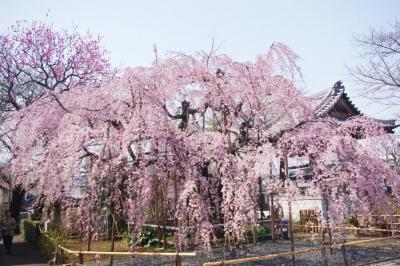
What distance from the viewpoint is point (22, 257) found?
1431cm

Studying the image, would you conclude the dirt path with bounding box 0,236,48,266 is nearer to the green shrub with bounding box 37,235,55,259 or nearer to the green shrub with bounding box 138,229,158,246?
the green shrub with bounding box 37,235,55,259

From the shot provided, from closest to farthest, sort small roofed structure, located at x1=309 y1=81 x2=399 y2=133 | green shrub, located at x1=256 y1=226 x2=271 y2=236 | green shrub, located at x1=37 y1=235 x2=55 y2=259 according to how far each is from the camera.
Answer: green shrub, located at x1=37 y1=235 x2=55 y2=259 < green shrub, located at x1=256 y1=226 x2=271 y2=236 < small roofed structure, located at x1=309 y1=81 x2=399 y2=133

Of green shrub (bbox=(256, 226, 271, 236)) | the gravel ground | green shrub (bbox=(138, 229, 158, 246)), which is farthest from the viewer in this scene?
green shrub (bbox=(256, 226, 271, 236))

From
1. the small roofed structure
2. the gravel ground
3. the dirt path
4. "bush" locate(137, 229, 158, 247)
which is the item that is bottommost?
the dirt path

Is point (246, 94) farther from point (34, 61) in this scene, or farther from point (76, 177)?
point (34, 61)

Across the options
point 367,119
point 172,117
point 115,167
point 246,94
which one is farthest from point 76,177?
point 367,119

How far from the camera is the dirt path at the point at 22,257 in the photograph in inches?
509

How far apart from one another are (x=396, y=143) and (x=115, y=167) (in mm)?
7777

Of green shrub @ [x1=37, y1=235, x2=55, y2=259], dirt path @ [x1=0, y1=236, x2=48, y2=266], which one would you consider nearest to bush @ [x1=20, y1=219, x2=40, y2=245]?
dirt path @ [x1=0, y1=236, x2=48, y2=266]

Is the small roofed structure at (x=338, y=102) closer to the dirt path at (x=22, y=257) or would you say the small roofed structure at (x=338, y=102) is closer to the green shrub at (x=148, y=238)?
the green shrub at (x=148, y=238)

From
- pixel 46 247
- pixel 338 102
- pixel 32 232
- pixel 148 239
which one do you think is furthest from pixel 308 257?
pixel 32 232

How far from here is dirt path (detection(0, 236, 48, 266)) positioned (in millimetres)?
12935

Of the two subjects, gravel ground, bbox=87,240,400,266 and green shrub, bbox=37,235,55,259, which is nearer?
gravel ground, bbox=87,240,400,266

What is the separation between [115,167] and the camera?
9031mm
